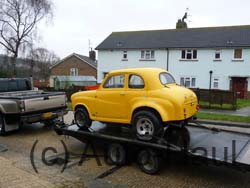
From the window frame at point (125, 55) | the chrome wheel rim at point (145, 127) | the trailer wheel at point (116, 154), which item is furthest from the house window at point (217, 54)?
the trailer wheel at point (116, 154)

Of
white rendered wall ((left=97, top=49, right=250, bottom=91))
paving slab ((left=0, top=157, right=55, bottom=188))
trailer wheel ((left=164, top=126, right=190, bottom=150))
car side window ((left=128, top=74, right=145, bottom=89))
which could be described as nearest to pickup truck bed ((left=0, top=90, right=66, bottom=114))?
paving slab ((left=0, top=157, right=55, bottom=188))

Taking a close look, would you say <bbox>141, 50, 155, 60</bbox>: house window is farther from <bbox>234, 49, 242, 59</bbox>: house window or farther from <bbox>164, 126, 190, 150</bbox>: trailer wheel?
<bbox>164, 126, 190, 150</bbox>: trailer wheel

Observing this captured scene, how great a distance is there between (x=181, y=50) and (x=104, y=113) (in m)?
21.8

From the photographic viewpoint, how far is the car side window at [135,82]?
19.1ft

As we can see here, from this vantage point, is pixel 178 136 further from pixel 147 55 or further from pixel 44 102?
pixel 147 55

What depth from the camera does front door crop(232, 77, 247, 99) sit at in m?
24.0

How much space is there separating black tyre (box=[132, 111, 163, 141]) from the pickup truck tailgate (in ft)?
14.0

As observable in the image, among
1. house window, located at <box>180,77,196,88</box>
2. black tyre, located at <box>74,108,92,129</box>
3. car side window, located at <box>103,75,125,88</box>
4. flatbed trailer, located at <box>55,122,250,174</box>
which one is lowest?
flatbed trailer, located at <box>55,122,250,174</box>

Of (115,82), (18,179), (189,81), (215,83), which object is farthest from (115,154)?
(189,81)

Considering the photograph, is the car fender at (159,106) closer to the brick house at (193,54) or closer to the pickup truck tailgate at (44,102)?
the pickup truck tailgate at (44,102)

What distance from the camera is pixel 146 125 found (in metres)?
5.62

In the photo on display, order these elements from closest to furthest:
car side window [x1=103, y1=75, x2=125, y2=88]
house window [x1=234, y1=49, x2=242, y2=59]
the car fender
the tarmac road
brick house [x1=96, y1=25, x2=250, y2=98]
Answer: the tarmac road, the car fender, car side window [x1=103, y1=75, x2=125, y2=88], house window [x1=234, y1=49, x2=242, y2=59], brick house [x1=96, y1=25, x2=250, y2=98]

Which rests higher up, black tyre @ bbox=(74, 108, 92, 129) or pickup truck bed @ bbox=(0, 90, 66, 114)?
pickup truck bed @ bbox=(0, 90, 66, 114)

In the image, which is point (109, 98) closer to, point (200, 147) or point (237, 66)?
point (200, 147)
